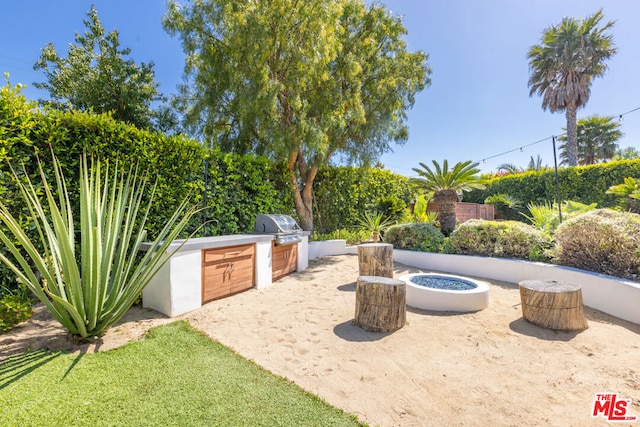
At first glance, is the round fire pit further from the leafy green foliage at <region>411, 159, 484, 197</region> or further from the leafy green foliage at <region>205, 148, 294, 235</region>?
the leafy green foliage at <region>411, 159, 484, 197</region>

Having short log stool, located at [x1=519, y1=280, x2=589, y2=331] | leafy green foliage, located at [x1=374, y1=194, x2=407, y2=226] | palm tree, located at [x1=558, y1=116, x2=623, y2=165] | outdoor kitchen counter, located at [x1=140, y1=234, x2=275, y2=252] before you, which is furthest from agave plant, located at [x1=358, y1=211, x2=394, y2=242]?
palm tree, located at [x1=558, y1=116, x2=623, y2=165]

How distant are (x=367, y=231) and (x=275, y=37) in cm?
673

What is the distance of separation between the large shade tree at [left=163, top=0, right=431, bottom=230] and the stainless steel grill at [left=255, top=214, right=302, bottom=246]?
2029mm

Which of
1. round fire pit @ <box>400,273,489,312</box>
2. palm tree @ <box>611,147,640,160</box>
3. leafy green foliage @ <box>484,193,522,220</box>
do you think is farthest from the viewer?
palm tree @ <box>611,147,640,160</box>

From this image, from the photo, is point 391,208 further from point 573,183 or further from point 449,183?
point 573,183

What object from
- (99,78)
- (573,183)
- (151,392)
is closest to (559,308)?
(151,392)

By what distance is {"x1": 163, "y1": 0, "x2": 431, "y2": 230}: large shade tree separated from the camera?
6.58 m

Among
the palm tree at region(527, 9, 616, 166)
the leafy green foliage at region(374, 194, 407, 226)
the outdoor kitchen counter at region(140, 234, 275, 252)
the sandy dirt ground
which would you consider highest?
the palm tree at region(527, 9, 616, 166)

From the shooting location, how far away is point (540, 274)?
5168 millimetres

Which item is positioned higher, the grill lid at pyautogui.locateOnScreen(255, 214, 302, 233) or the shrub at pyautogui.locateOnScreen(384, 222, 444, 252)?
the grill lid at pyautogui.locateOnScreen(255, 214, 302, 233)

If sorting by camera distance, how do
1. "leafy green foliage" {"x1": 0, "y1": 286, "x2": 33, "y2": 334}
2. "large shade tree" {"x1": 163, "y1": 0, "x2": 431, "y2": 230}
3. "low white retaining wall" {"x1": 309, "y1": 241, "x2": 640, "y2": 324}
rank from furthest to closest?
"large shade tree" {"x1": 163, "y1": 0, "x2": 431, "y2": 230} < "low white retaining wall" {"x1": 309, "y1": 241, "x2": 640, "y2": 324} < "leafy green foliage" {"x1": 0, "y1": 286, "x2": 33, "y2": 334}

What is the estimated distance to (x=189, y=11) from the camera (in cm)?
688

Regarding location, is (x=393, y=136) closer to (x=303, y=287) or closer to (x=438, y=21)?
(x=438, y=21)

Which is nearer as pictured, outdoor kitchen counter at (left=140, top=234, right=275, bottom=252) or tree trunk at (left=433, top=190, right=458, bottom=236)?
outdoor kitchen counter at (left=140, top=234, right=275, bottom=252)
